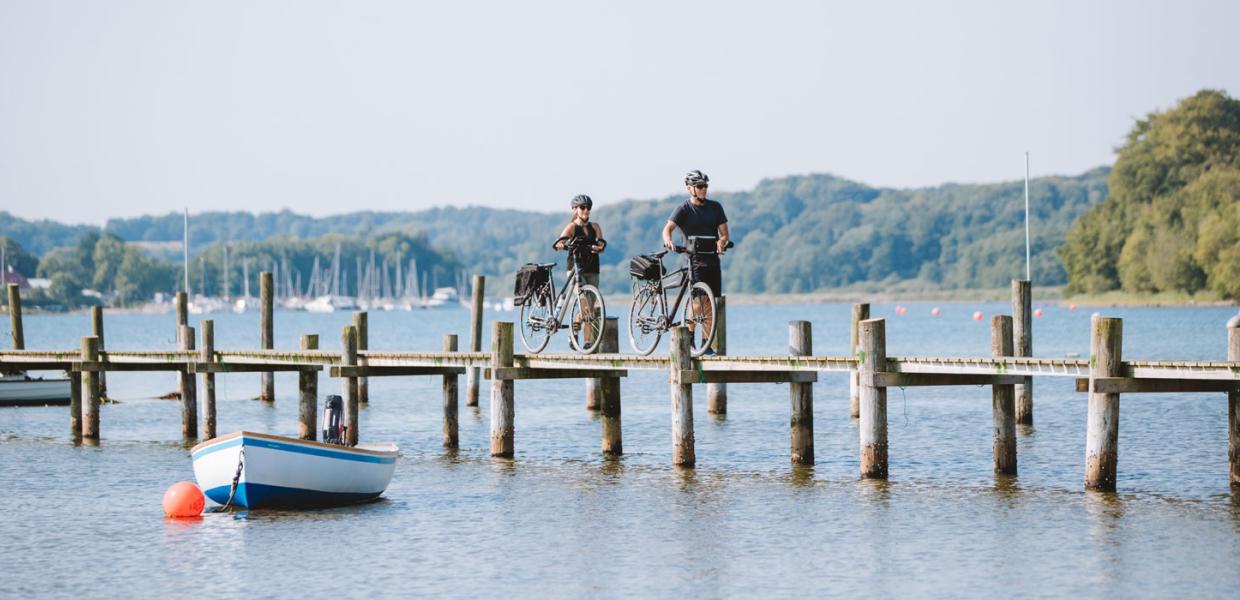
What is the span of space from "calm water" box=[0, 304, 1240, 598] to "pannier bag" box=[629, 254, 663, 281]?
3222 mm

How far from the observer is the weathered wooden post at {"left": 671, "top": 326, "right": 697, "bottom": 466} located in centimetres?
2575

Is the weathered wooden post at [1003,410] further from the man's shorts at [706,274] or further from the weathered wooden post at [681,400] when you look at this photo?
the man's shorts at [706,274]

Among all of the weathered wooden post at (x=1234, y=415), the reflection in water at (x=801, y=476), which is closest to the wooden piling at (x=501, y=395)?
the reflection in water at (x=801, y=476)

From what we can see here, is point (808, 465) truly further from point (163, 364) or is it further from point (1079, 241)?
point (1079, 241)

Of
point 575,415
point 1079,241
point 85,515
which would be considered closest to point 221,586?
point 85,515

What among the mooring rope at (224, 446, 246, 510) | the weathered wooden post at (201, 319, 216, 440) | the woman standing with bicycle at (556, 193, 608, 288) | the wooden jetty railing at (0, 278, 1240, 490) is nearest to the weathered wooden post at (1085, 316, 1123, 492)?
the wooden jetty railing at (0, 278, 1240, 490)

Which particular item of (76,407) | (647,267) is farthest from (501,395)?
(76,407)

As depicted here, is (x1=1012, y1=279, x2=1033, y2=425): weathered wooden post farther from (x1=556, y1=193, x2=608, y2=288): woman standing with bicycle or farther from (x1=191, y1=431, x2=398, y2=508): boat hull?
(x1=191, y1=431, x2=398, y2=508): boat hull

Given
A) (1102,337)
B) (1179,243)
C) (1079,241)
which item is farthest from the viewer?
(1079,241)

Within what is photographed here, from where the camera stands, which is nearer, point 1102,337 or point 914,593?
point 914,593

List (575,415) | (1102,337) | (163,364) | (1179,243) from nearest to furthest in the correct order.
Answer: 1. (1102,337)
2. (163,364)
3. (575,415)
4. (1179,243)

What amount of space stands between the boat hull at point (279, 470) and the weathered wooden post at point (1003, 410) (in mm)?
9252

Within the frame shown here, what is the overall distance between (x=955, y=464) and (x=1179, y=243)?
4224 inches

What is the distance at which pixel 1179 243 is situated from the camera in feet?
433
